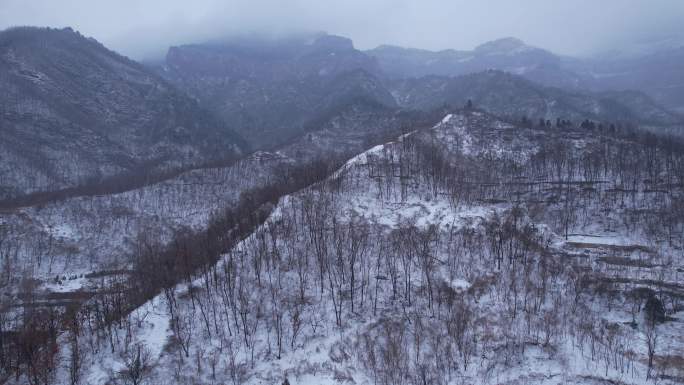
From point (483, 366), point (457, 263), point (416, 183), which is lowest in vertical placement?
point (483, 366)

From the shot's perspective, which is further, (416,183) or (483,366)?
(416,183)

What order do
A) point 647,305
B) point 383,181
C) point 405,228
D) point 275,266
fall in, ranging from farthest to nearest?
point 383,181 → point 405,228 → point 275,266 → point 647,305

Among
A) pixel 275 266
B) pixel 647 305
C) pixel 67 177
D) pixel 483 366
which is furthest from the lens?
pixel 67 177

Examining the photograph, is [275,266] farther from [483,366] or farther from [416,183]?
[416,183]

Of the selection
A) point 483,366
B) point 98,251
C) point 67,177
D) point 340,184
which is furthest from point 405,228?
point 67,177

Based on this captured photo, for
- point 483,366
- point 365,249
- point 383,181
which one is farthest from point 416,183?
point 483,366

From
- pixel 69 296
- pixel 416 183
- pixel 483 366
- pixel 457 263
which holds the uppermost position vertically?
pixel 416 183

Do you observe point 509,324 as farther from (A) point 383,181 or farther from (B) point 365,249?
(A) point 383,181

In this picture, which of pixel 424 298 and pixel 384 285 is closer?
pixel 424 298

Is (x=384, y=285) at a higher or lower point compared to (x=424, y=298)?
higher

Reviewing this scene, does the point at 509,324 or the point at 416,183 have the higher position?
the point at 416,183
